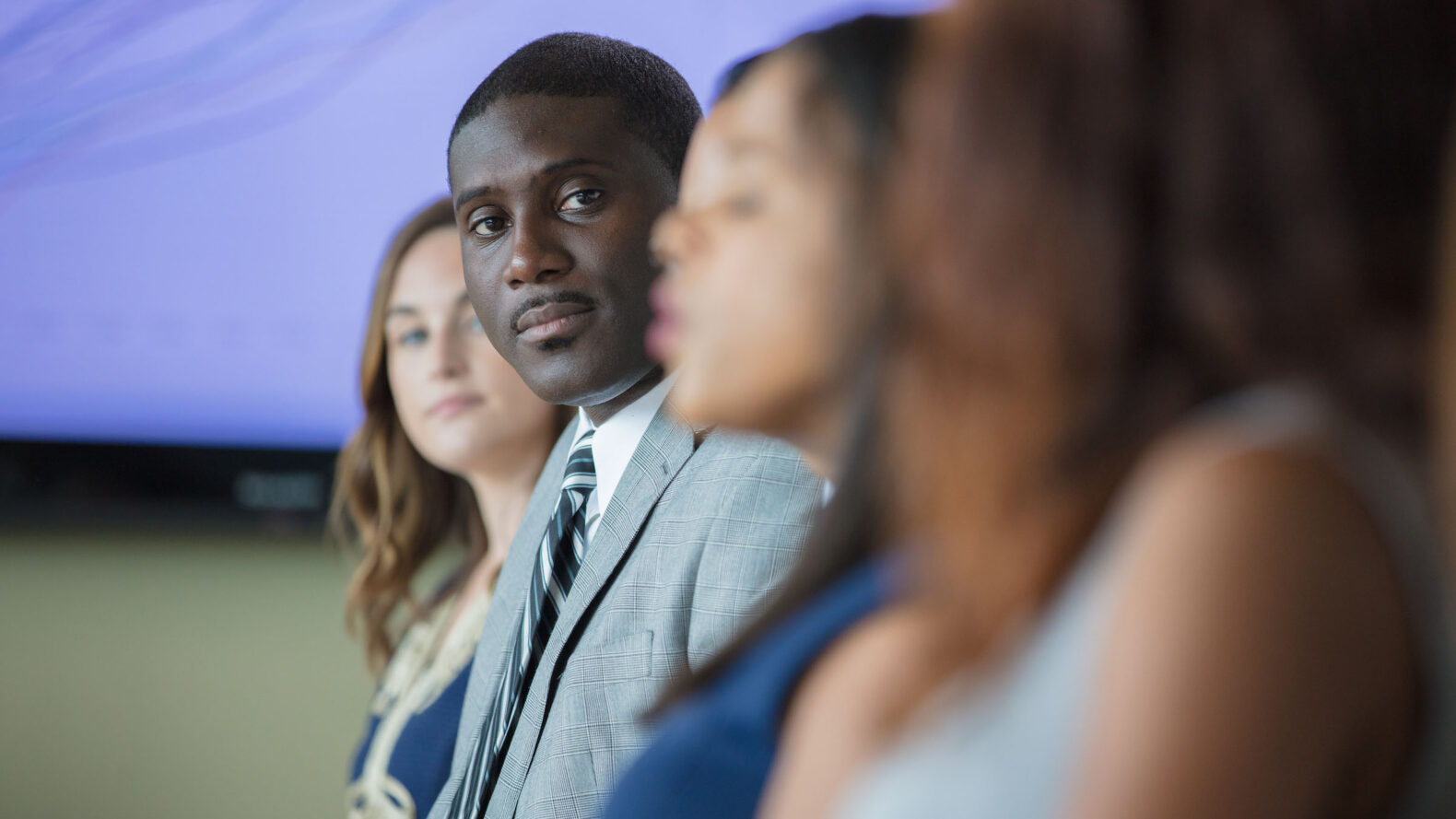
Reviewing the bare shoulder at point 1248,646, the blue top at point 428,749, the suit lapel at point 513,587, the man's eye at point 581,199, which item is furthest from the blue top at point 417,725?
the bare shoulder at point 1248,646

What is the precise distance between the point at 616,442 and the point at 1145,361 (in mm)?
693

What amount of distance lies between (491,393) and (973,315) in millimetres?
1121

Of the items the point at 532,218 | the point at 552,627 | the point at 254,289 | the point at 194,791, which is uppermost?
the point at 532,218

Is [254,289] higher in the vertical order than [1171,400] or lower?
lower

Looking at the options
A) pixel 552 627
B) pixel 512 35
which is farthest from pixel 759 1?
pixel 552 627

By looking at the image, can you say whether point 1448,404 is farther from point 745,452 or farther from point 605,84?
point 605,84

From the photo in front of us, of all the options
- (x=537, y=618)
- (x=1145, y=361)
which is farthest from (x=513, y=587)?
(x=1145, y=361)

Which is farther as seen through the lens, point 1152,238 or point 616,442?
point 616,442

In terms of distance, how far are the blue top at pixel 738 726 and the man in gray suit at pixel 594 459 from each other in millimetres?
259

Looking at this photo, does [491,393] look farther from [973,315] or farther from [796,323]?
[973,315]

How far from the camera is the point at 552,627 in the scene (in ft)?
3.18

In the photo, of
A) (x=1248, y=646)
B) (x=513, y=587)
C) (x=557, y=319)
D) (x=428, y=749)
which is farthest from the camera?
(x=428, y=749)

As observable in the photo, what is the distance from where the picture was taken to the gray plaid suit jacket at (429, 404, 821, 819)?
2.66 ft

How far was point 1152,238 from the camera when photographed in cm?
35
